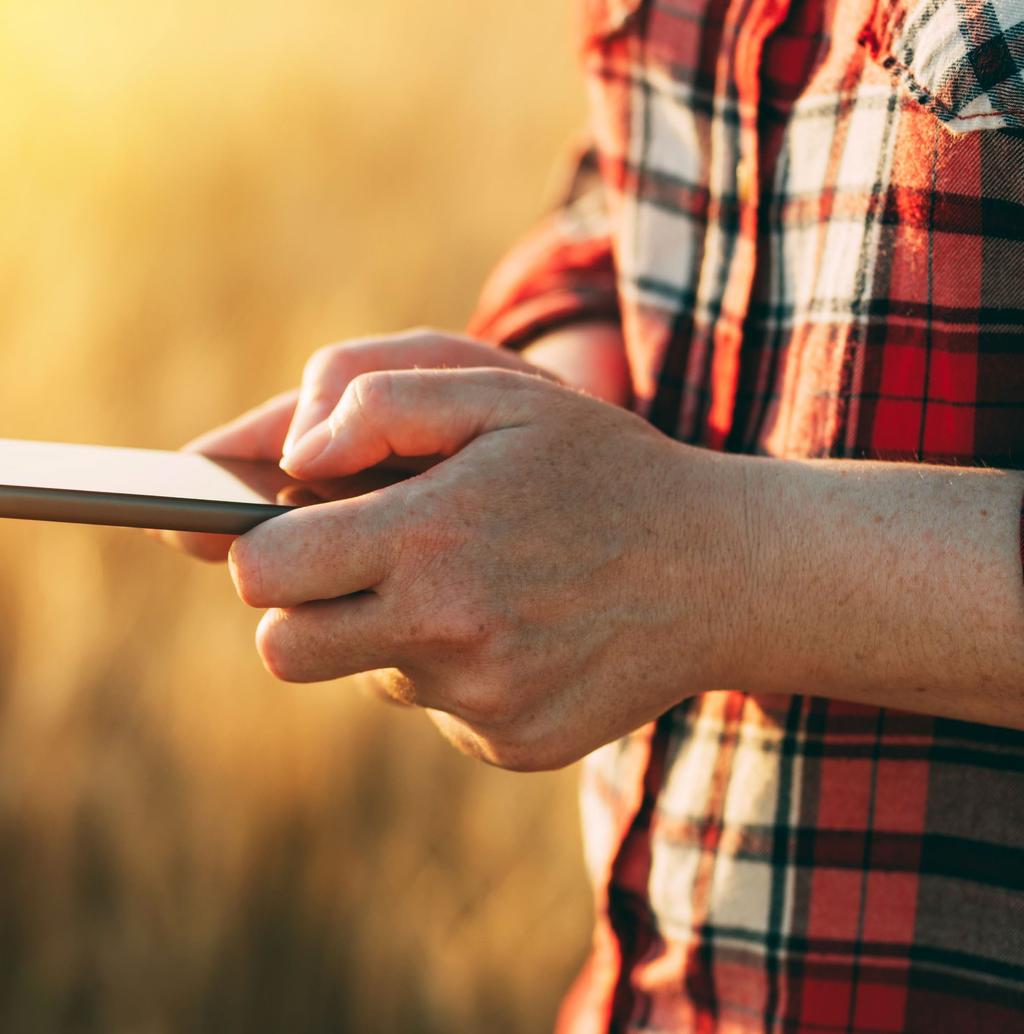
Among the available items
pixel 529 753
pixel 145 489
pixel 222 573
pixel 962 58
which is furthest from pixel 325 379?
pixel 222 573

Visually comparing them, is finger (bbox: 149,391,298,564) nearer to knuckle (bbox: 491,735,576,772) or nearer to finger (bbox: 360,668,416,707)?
finger (bbox: 360,668,416,707)

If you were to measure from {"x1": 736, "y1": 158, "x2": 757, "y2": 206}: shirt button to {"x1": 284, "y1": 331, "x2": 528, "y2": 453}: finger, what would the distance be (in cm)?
21

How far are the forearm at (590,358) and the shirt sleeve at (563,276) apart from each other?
0.6 inches

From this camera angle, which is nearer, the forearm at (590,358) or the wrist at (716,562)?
the wrist at (716,562)

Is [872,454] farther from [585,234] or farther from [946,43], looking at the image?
[585,234]

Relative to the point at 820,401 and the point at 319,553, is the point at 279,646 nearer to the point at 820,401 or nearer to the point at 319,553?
the point at 319,553

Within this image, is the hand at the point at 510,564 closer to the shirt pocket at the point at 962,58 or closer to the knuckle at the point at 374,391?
the knuckle at the point at 374,391

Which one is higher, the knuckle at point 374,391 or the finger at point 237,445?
the knuckle at point 374,391

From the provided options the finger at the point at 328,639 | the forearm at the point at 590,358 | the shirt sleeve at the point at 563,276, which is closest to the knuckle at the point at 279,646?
the finger at the point at 328,639

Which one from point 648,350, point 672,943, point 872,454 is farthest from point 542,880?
point 872,454

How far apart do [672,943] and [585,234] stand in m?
0.66

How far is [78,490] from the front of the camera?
22.7 inches

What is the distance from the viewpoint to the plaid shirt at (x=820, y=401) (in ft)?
2.11

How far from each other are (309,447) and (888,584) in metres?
0.34
